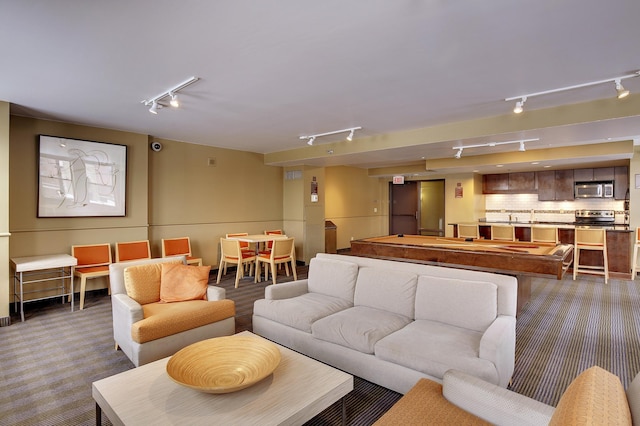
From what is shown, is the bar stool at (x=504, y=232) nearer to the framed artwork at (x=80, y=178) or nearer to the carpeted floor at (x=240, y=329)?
the carpeted floor at (x=240, y=329)

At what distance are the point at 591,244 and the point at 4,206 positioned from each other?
350 inches

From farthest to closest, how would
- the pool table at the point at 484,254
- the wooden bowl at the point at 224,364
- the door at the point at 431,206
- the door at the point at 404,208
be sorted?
the door at the point at 404,208, the door at the point at 431,206, the pool table at the point at 484,254, the wooden bowl at the point at 224,364

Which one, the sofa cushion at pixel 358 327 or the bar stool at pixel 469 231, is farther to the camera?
the bar stool at pixel 469 231

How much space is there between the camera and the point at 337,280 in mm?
3545

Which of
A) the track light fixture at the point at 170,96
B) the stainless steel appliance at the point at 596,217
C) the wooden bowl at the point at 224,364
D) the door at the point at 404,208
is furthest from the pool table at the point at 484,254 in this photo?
the door at the point at 404,208

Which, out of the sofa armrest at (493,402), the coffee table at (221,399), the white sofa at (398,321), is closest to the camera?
the sofa armrest at (493,402)

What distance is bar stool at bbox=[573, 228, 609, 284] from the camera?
609cm

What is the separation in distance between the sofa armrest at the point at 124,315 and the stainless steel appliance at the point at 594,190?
9235 mm

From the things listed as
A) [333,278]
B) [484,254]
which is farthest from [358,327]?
→ [484,254]

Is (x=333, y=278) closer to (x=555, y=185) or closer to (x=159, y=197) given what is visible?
(x=159, y=197)

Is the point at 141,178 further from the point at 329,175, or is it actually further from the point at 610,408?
the point at 610,408

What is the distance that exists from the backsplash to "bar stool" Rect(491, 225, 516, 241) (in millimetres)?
2580

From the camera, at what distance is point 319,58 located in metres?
2.90

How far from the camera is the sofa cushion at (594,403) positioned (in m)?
1.05
